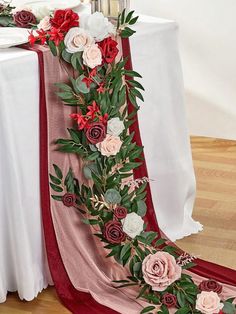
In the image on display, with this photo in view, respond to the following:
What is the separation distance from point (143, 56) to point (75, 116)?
1.61 ft

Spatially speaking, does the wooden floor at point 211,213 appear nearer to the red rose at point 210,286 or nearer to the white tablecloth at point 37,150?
the white tablecloth at point 37,150

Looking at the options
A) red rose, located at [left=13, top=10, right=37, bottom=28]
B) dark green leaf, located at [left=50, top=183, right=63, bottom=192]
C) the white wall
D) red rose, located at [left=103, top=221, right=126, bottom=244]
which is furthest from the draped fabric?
the white wall

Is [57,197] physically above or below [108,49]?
below

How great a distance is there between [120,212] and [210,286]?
41cm

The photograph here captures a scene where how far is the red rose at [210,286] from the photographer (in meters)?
2.88

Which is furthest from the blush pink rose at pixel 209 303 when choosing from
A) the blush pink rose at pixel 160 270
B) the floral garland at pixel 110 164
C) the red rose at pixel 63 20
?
the red rose at pixel 63 20

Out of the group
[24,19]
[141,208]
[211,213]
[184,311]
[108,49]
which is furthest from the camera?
[211,213]

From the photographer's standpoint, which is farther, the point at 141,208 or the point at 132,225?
the point at 141,208

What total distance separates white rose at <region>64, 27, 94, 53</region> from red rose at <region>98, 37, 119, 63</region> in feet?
0.30

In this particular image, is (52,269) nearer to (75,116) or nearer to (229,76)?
(75,116)

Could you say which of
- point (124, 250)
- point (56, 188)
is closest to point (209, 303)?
point (124, 250)

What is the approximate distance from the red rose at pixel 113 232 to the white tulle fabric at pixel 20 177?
239mm

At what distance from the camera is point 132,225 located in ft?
9.46

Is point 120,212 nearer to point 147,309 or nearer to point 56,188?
point 56,188
